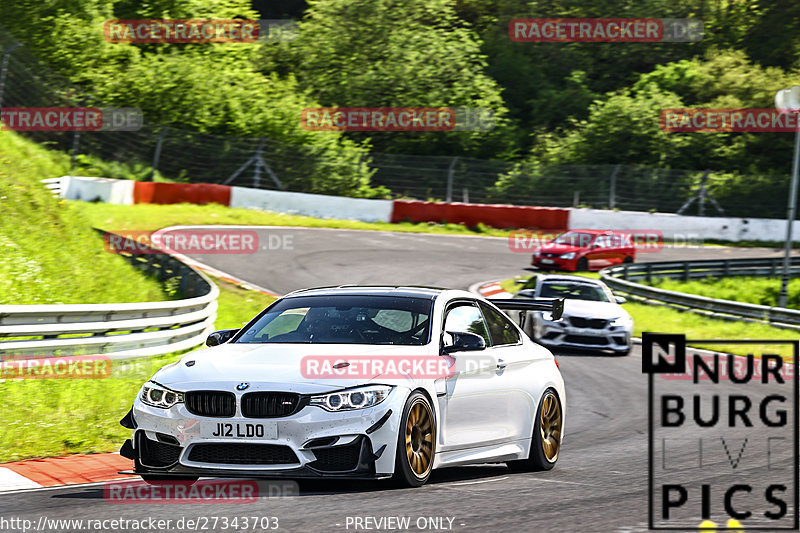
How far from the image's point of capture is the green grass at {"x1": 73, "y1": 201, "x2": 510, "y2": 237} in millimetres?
29859

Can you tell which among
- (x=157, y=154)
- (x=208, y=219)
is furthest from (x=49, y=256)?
(x=157, y=154)

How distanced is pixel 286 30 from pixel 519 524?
163 ft

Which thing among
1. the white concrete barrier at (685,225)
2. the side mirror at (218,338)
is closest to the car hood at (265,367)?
the side mirror at (218,338)

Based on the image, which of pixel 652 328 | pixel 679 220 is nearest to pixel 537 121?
pixel 679 220

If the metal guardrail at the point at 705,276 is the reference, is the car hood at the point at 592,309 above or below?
above

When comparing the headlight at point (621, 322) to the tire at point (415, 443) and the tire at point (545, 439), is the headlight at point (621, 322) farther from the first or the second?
the tire at point (415, 443)

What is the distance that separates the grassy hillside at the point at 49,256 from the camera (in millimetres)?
14531

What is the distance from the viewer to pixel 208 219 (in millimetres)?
32344

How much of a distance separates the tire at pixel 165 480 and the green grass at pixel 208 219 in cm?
2152

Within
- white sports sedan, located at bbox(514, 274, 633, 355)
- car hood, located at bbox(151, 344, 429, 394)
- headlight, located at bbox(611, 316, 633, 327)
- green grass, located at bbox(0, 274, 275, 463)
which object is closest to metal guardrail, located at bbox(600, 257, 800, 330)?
headlight, located at bbox(611, 316, 633, 327)

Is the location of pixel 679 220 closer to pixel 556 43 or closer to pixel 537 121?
pixel 537 121

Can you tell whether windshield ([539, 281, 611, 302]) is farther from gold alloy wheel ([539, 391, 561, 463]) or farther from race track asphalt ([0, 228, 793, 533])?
gold alloy wheel ([539, 391, 561, 463])

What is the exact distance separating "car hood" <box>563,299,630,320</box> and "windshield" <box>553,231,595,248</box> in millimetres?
11511


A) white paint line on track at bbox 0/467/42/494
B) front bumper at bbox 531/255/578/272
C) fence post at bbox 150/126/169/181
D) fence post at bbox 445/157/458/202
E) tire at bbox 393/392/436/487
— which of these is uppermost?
fence post at bbox 150/126/169/181
